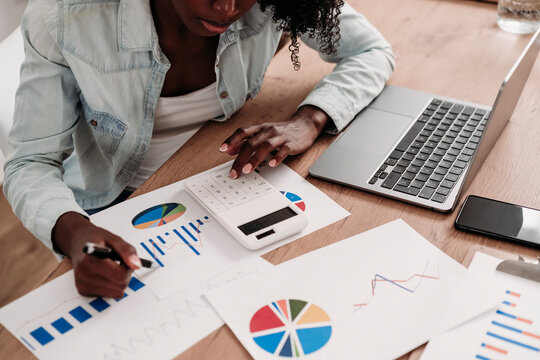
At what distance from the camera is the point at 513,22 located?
129 centimetres

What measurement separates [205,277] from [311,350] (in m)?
0.18

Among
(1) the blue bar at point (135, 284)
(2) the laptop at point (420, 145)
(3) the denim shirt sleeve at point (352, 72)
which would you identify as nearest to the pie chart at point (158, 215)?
(1) the blue bar at point (135, 284)

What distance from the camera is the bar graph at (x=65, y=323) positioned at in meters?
0.62

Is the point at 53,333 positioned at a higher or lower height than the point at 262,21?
lower

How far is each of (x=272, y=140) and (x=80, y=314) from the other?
41 cm

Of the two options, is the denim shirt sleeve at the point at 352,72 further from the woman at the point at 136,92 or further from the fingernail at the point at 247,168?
the fingernail at the point at 247,168

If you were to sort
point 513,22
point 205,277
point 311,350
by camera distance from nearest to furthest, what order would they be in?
point 311,350, point 205,277, point 513,22

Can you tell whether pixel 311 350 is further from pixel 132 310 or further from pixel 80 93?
pixel 80 93

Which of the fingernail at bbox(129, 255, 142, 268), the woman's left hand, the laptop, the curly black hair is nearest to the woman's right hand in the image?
the fingernail at bbox(129, 255, 142, 268)

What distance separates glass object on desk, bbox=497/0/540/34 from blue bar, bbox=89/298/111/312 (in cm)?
114

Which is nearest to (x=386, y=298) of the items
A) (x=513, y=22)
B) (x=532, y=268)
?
(x=532, y=268)

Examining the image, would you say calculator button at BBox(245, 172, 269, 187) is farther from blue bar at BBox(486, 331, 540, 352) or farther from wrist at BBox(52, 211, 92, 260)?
blue bar at BBox(486, 331, 540, 352)

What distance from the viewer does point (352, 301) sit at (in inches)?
25.9

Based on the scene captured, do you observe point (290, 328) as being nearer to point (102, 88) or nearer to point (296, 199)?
point (296, 199)
